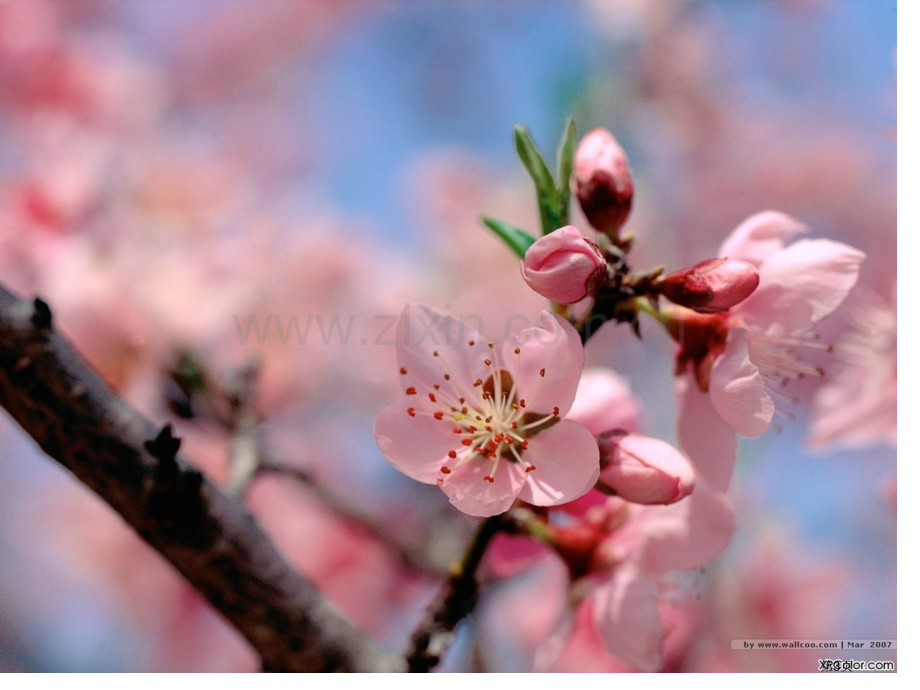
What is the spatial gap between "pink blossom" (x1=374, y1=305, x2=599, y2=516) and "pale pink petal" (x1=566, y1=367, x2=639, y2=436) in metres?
0.07

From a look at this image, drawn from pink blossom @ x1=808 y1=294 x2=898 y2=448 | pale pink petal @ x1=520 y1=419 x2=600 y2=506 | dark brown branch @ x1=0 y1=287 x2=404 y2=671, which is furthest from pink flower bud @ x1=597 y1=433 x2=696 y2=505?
pink blossom @ x1=808 y1=294 x2=898 y2=448

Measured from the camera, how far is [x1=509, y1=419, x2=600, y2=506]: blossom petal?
0.48 metres

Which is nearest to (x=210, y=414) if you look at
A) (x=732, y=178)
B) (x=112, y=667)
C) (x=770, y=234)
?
(x=112, y=667)

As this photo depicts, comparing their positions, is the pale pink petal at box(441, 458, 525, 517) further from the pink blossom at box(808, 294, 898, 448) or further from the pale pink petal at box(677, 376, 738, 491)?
the pink blossom at box(808, 294, 898, 448)

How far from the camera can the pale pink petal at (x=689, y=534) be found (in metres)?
0.60

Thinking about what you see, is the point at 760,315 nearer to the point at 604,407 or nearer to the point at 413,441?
the point at 604,407

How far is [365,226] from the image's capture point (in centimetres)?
158

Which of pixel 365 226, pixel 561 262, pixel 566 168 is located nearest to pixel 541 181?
pixel 566 168

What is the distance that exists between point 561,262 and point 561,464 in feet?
0.45

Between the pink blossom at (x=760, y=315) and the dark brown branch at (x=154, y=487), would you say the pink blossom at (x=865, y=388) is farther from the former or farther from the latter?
the dark brown branch at (x=154, y=487)

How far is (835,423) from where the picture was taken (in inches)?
35.3

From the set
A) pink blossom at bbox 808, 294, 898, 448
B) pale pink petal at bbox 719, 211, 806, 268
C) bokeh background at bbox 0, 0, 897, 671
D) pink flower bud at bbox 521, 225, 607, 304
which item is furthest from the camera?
bokeh background at bbox 0, 0, 897, 671

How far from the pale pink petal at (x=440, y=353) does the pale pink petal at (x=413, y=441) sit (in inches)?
0.9

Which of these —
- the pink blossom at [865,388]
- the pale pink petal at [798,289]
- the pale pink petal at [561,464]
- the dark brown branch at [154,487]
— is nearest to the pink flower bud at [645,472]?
the pale pink petal at [561,464]
